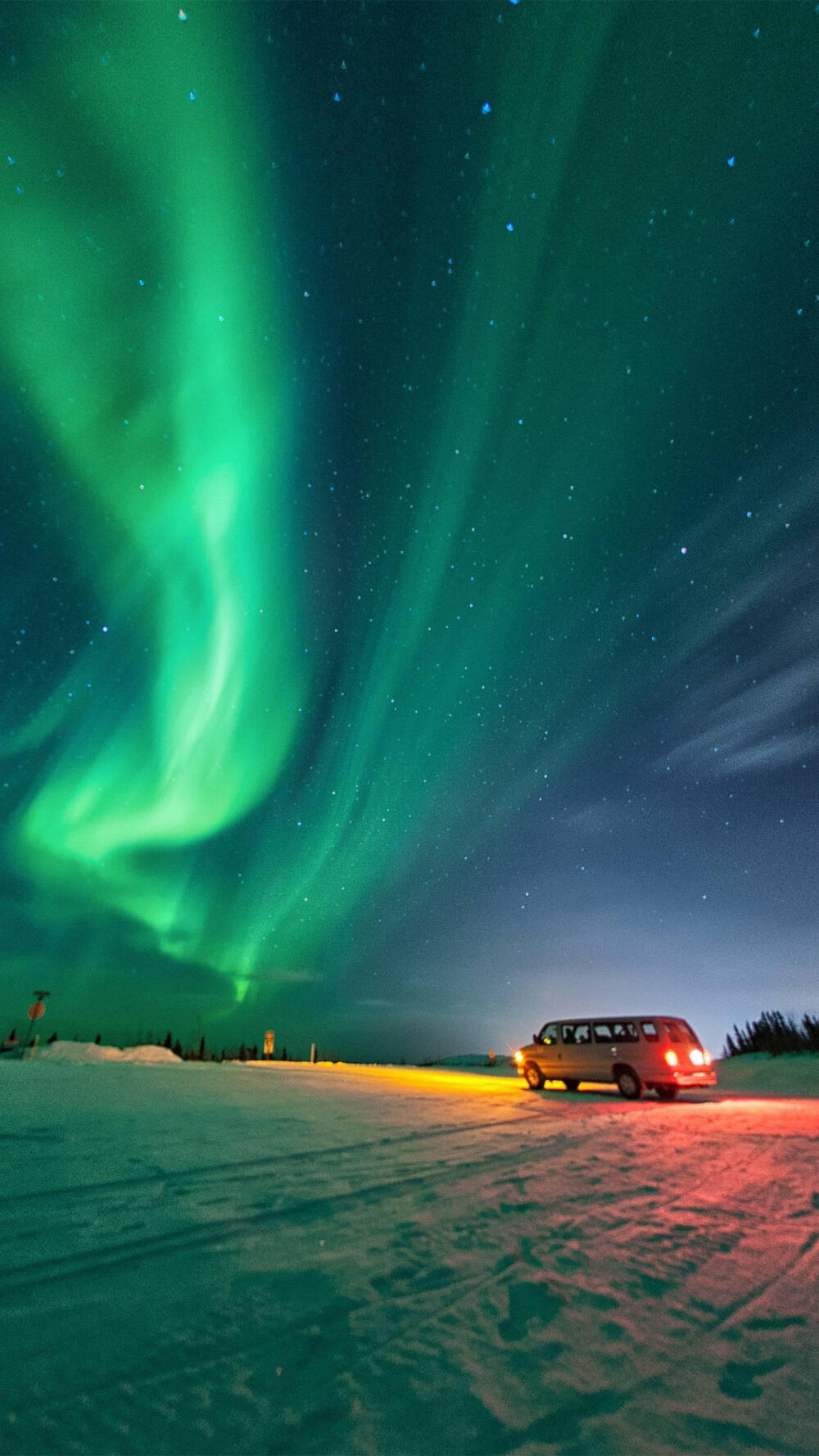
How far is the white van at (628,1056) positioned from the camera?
42.2ft

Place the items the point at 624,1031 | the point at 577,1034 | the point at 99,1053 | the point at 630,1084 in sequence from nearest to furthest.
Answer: the point at 630,1084 < the point at 624,1031 < the point at 577,1034 < the point at 99,1053

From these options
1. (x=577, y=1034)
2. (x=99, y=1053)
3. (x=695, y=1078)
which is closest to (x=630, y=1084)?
(x=695, y=1078)

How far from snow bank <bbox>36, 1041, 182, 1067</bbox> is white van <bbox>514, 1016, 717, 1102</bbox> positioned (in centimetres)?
1155

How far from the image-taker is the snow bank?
18.5 metres

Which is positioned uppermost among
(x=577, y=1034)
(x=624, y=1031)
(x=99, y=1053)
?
(x=624, y=1031)

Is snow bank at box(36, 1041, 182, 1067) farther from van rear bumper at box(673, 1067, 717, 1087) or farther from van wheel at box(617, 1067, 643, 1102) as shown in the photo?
van rear bumper at box(673, 1067, 717, 1087)

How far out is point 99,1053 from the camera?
19.4m

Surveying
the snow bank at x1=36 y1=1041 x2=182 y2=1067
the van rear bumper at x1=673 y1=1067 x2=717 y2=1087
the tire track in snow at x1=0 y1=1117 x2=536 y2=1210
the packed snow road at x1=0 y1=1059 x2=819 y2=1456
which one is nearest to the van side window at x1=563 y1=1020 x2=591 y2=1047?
the van rear bumper at x1=673 y1=1067 x2=717 y2=1087

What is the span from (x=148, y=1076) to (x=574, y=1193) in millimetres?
9843

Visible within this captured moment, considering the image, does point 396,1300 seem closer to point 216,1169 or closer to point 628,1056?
point 216,1169

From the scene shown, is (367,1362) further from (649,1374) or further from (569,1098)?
(569,1098)

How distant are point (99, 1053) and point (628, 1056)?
54.6 ft

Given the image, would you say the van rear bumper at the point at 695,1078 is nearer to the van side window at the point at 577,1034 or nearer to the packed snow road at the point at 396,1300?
the van side window at the point at 577,1034

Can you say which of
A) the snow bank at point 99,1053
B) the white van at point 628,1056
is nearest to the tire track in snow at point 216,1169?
the white van at point 628,1056
